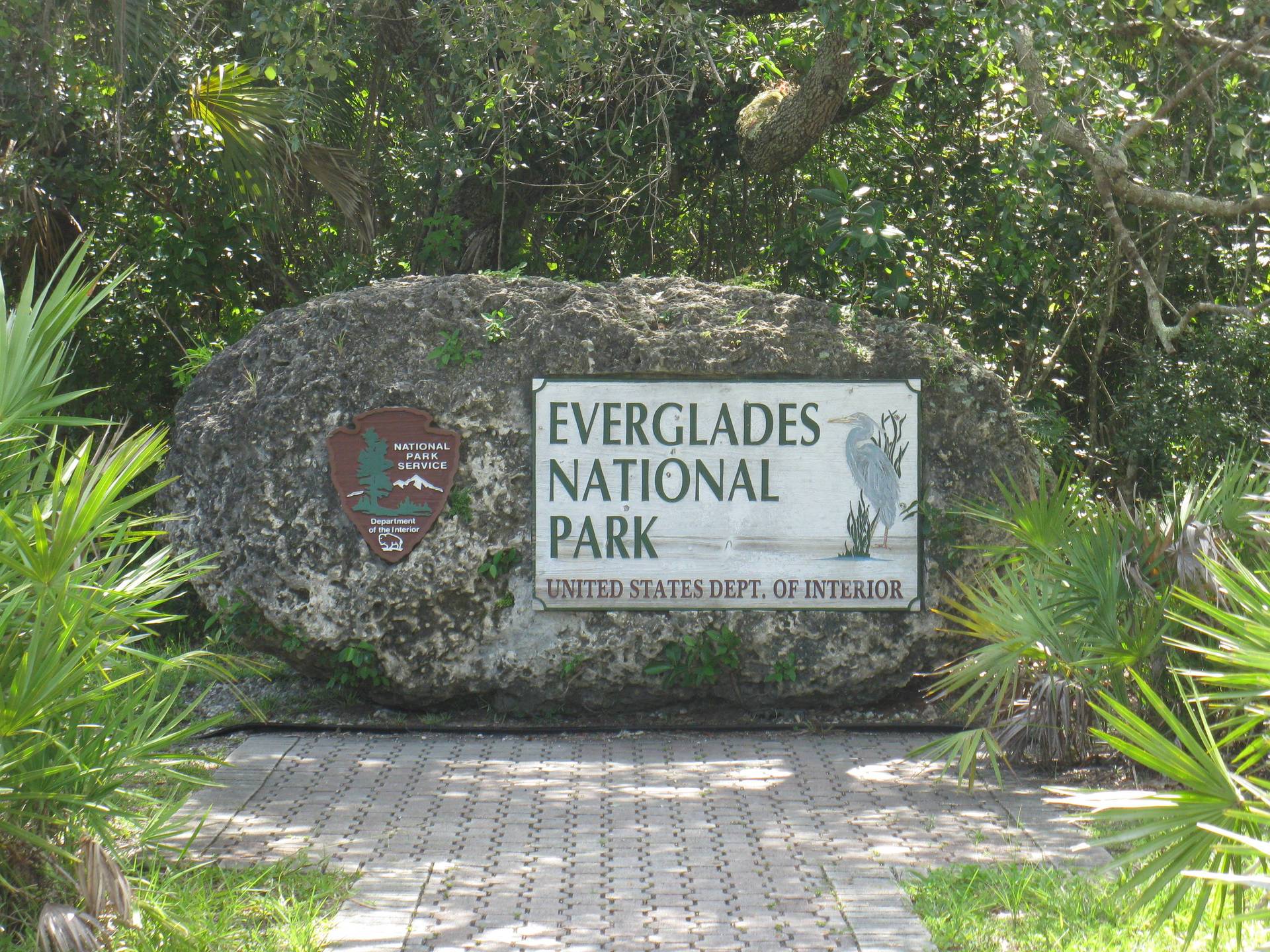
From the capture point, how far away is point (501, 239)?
912 cm

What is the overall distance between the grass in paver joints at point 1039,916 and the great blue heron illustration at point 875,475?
8.37 feet

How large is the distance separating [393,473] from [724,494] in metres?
1.82

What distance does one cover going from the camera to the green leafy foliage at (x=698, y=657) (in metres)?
6.28

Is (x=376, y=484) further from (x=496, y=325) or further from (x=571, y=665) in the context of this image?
(x=571, y=665)

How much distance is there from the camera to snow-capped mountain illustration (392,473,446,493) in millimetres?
6309

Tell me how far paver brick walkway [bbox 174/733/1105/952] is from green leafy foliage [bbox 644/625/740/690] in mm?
330

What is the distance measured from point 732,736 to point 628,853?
6.18 ft

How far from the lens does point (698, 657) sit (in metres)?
6.28

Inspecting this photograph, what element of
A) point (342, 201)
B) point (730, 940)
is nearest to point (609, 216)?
point (342, 201)

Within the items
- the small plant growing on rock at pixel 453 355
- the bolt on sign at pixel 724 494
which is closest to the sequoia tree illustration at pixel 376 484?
the small plant growing on rock at pixel 453 355

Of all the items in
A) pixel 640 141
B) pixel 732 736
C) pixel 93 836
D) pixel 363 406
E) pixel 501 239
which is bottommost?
pixel 732 736

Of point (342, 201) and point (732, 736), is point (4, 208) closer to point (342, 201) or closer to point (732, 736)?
point (342, 201)

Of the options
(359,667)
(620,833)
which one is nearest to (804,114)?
(359,667)

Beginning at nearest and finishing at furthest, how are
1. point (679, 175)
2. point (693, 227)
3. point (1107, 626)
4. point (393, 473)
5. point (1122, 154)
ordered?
point (1107, 626), point (393, 473), point (1122, 154), point (679, 175), point (693, 227)
